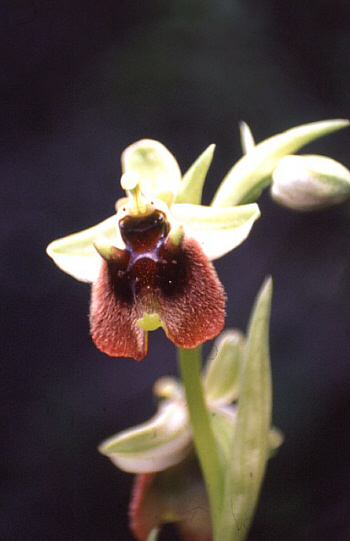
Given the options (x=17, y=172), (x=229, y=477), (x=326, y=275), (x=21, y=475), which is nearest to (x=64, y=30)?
(x=17, y=172)

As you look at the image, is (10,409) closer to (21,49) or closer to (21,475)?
(21,475)

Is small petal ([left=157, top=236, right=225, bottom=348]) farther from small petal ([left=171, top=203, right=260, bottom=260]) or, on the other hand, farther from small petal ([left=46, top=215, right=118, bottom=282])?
small petal ([left=46, top=215, right=118, bottom=282])

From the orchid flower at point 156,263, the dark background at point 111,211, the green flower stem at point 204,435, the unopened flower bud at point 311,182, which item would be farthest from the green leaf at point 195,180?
the dark background at point 111,211

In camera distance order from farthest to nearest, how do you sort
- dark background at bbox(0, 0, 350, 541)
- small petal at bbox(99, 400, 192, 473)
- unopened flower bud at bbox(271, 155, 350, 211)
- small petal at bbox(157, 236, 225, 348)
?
dark background at bbox(0, 0, 350, 541), small petal at bbox(99, 400, 192, 473), unopened flower bud at bbox(271, 155, 350, 211), small petal at bbox(157, 236, 225, 348)

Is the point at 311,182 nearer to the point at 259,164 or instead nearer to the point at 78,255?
the point at 259,164

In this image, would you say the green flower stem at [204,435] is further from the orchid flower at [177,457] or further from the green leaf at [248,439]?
the orchid flower at [177,457]

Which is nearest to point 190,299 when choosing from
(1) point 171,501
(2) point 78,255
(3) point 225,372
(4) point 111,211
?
(2) point 78,255

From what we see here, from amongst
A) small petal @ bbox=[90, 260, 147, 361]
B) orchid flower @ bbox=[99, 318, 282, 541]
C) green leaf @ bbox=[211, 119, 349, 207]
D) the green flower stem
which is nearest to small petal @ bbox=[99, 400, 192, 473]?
orchid flower @ bbox=[99, 318, 282, 541]
